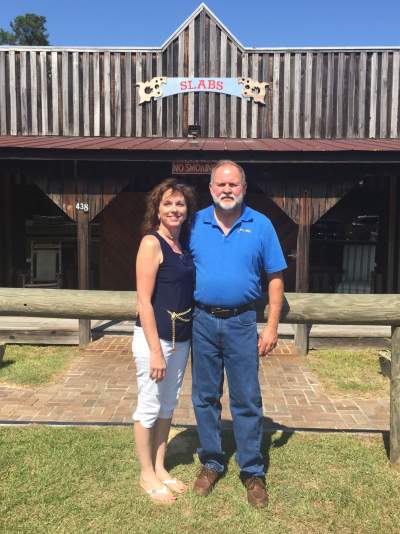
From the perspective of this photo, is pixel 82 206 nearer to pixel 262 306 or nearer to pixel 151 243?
pixel 262 306

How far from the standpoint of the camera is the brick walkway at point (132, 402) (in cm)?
438

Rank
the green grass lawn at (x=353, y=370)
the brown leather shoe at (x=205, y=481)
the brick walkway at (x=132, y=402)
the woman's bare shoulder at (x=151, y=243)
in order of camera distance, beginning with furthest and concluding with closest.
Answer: the green grass lawn at (x=353, y=370) → the brick walkway at (x=132, y=402) → the brown leather shoe at (x=205, y=481) → the woman's bare shoulder at (x=151, y=243)

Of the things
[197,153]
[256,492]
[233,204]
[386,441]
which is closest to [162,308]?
[233,204]

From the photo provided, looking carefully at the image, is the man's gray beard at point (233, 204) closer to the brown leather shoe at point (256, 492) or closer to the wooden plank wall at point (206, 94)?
the brown leather shoe at point (256, 492)

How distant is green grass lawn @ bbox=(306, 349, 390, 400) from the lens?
5.20 metres

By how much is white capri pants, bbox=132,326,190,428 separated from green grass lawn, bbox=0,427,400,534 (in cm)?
55

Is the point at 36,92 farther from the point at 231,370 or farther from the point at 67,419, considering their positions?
the point at 231,370

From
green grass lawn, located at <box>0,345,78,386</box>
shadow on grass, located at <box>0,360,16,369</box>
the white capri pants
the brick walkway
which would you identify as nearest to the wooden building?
green grass lawn, located at <box>0,345,78,386</box>

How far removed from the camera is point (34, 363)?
623cm

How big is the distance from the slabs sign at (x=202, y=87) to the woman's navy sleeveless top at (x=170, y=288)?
23.1ft

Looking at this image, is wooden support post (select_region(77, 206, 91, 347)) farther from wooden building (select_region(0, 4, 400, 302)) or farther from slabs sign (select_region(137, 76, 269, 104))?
slabs sign (select_region(137, 76, 269, 104))

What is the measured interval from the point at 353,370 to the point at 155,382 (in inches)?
156

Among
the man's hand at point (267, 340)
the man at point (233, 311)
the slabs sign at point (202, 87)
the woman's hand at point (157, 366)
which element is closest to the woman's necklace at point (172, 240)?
the man at point (233, 311)

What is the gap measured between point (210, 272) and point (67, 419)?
241 cm
